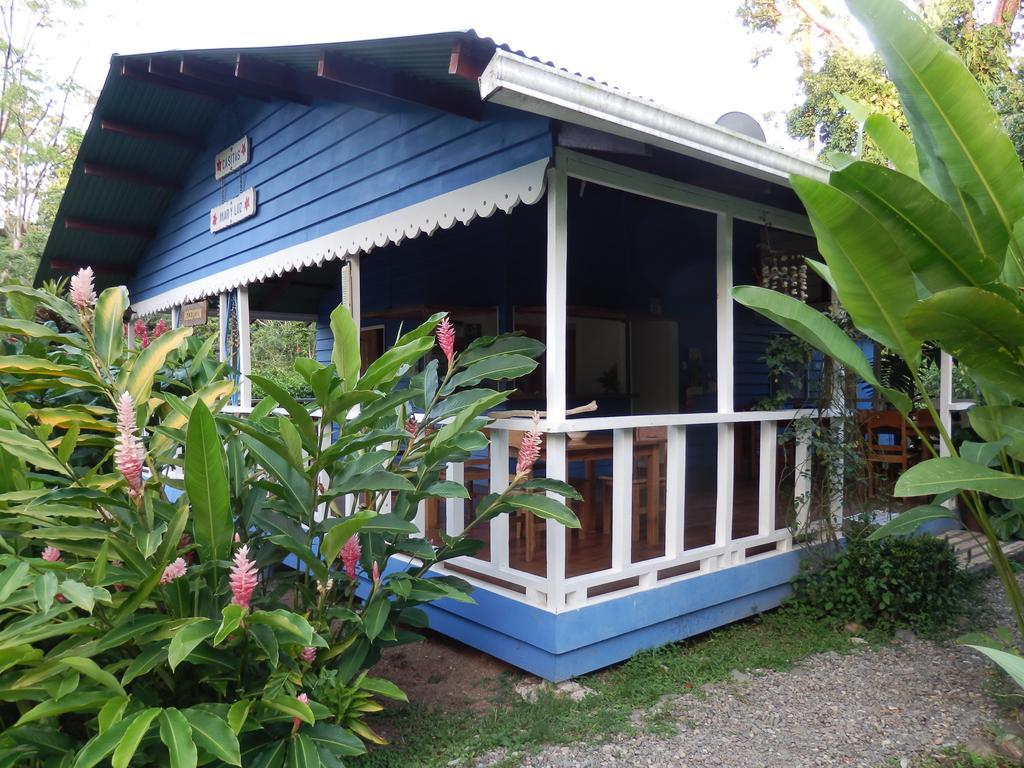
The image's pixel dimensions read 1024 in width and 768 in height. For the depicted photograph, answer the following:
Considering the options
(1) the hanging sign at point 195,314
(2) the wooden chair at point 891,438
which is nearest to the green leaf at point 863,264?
(2) the wooden chair at point 891,438

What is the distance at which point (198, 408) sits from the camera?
227 cm

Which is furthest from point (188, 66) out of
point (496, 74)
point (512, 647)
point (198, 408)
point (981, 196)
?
point (981, 196)

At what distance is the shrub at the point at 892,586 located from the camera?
4305 millimetres

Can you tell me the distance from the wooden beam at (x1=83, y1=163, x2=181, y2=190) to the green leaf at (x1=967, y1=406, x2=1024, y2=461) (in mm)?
8601

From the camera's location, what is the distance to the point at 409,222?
4.53m

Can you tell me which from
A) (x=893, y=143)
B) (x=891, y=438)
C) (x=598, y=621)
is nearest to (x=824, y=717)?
(x=598, y=621)

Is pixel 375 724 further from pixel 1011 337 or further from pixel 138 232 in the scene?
pixel 138 232

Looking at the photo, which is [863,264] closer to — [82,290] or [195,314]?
[82,290]

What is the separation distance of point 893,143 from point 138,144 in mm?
7831

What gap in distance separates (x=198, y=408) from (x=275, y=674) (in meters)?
0.94

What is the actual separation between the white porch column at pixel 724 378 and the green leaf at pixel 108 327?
323 cm

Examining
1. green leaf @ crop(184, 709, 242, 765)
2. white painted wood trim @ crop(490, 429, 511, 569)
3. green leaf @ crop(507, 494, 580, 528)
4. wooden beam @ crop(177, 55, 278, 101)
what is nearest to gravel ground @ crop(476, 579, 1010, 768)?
green leaf @ crop(507, 494, 580, 528)

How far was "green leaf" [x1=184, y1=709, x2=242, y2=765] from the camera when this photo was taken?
2.06 m

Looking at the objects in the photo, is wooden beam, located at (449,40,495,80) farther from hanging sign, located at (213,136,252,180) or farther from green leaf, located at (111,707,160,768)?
hanging sign, located at (213,136,252,180)
